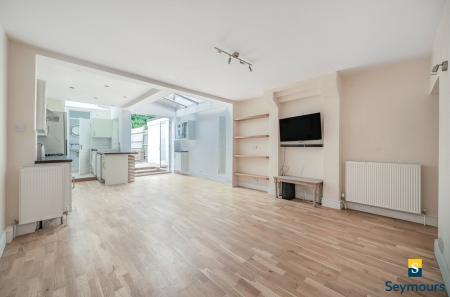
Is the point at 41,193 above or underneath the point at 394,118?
underneath

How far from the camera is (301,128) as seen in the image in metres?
4.12

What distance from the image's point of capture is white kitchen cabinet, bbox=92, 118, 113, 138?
7.07 meters

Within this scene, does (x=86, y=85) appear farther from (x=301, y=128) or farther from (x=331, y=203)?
(x=331, y=203)

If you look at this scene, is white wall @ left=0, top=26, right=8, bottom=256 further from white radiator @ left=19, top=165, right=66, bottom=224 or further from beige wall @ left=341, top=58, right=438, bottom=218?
beige wall @ left=341, top=58, right=438, bottom=218

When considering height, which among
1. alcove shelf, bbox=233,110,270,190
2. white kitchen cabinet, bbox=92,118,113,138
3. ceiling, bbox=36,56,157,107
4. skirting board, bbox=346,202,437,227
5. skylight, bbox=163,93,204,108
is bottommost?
skirting board, bbox=346,202,437,227

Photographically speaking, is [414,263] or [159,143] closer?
[414,263]

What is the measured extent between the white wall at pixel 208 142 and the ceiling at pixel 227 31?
319 cm

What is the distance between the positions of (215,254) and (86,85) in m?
4.98

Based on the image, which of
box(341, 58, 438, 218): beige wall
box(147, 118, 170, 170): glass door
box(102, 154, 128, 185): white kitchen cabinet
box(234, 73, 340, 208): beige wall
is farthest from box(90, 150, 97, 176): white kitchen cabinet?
box(341, 58, 438, 218): beige wall

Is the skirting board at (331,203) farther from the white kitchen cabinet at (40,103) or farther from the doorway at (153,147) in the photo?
the doorway at (153,147)

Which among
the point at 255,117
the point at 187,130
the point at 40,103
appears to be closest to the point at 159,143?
the point at 187,130

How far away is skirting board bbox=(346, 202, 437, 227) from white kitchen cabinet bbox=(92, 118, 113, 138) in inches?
316

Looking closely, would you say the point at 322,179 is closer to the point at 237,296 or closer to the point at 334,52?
the point at 334,52

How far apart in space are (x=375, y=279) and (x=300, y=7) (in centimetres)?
264
